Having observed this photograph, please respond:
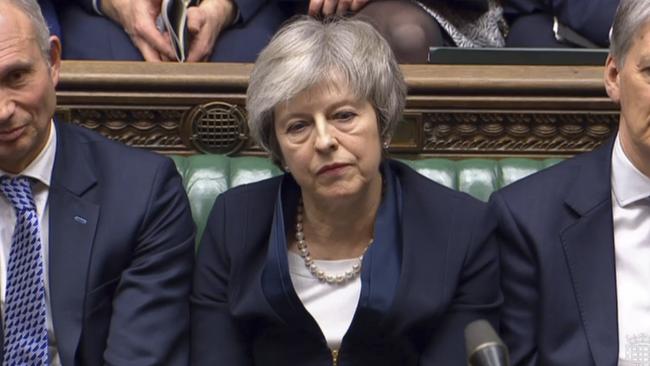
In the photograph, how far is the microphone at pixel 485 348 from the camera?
1.02 m

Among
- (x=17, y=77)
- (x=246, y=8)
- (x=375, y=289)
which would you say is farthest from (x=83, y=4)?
(x=375, y=289)

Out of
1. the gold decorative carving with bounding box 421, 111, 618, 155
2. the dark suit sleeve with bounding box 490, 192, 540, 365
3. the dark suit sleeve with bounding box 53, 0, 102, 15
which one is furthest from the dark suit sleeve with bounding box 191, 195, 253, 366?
the dark suit sleeve with bounding box 53, 0, 102, 15

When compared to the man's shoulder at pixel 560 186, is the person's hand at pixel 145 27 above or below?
below

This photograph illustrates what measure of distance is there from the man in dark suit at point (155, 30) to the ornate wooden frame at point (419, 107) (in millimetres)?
128

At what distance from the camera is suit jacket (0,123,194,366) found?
162 centimetres

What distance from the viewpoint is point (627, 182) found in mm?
1620

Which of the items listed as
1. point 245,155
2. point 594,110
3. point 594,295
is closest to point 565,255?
point 594,295

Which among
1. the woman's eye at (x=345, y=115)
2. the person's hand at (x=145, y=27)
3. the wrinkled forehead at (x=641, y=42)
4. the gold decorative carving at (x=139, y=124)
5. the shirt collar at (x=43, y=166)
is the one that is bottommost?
the gold decorative carving at (x=139, y=124)

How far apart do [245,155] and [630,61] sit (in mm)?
722

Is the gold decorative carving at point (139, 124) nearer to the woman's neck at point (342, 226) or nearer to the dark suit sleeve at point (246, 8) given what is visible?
the dark suit sleeve at point (246, 8)

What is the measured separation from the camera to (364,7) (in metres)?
2.23

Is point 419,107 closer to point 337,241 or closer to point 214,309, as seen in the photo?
point 337,241

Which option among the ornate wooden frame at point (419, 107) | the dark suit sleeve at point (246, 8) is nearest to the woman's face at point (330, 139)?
the ornate wooden frame at point (419, 107)

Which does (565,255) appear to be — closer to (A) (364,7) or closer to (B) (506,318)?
(B) (506,318)
